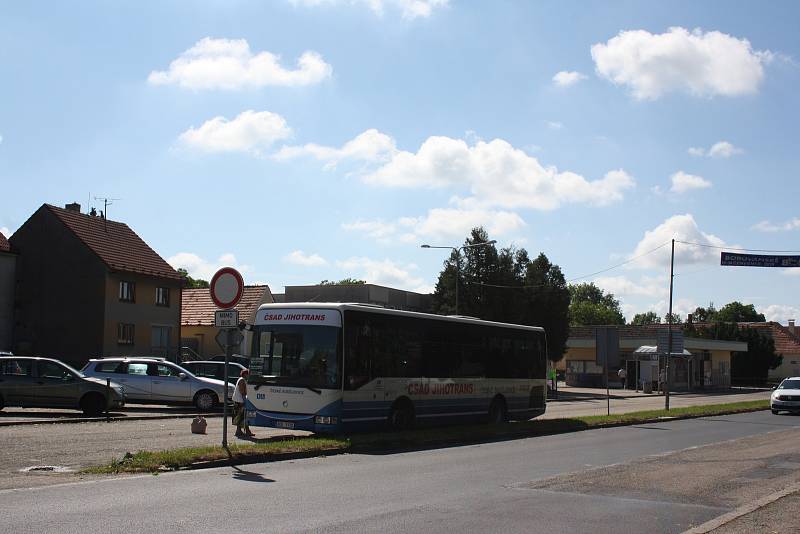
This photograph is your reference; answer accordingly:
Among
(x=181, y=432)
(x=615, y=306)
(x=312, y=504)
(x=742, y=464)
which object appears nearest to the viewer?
(x=312, y=504)

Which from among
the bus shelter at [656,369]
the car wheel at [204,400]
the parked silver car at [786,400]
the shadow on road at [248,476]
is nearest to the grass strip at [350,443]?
the shadow on road at [248,476]

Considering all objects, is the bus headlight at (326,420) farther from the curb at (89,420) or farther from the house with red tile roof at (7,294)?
the house with red tile roof at (7,294)

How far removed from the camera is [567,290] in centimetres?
5750

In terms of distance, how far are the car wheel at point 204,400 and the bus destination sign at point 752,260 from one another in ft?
60.7

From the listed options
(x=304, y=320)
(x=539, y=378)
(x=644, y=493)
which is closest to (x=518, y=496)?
(x=644, y=493)

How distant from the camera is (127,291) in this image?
143 ft

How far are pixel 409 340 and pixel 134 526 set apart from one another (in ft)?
39.0

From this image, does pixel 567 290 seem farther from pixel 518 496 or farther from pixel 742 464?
pixel 518 496

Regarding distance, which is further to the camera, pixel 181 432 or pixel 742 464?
pixel 181 432

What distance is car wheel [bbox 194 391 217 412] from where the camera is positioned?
26.8 meters

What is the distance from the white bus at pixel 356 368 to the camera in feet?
57.8

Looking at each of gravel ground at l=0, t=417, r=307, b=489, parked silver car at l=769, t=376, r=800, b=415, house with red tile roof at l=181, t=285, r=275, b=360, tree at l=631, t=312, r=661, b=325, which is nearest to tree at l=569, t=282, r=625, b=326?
tree at l=631, t=312, r=661, b=325

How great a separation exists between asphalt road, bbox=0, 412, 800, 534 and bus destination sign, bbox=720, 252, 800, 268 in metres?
14.4

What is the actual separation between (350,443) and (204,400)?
1179 centimetres
